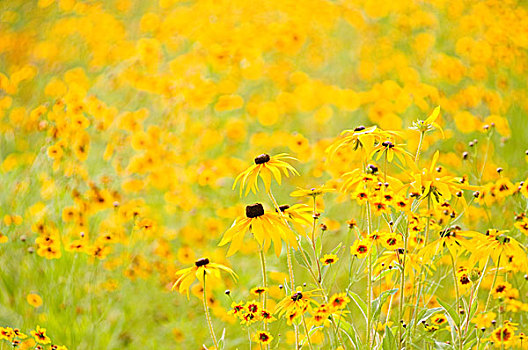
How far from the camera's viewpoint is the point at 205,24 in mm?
3797

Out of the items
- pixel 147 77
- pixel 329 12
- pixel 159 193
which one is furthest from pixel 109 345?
pixel 329 12

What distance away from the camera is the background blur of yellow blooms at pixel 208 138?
6.85 feet

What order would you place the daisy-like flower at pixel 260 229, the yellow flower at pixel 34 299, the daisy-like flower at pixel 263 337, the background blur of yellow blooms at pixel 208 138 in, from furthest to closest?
the background blur of yellow blooms at pixel 208 138 < the yellow flower at pixel 34 299 < the daisy-like flower at pixel 263 337 < the daisy-like flower at pixel 260 229

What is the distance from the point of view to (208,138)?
9.29 feet

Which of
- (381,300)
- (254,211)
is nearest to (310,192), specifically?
(254,211)

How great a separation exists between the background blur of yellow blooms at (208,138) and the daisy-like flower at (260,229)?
0.33 m

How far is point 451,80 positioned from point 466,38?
48cm

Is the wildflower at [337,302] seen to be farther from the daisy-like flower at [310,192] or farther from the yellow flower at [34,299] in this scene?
the yellow flower at [34,299]

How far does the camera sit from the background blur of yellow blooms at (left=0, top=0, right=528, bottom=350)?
82.2 inches

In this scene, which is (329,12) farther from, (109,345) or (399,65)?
(109,345)

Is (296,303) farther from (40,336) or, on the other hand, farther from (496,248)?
(40,336)

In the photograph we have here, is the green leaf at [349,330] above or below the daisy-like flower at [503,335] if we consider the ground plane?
below

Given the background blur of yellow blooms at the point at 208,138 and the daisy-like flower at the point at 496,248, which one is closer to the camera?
the daisy-like flower at the point at 496,248

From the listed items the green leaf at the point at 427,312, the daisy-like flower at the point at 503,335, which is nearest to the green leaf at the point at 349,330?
the green leaf at the point at 427,312
